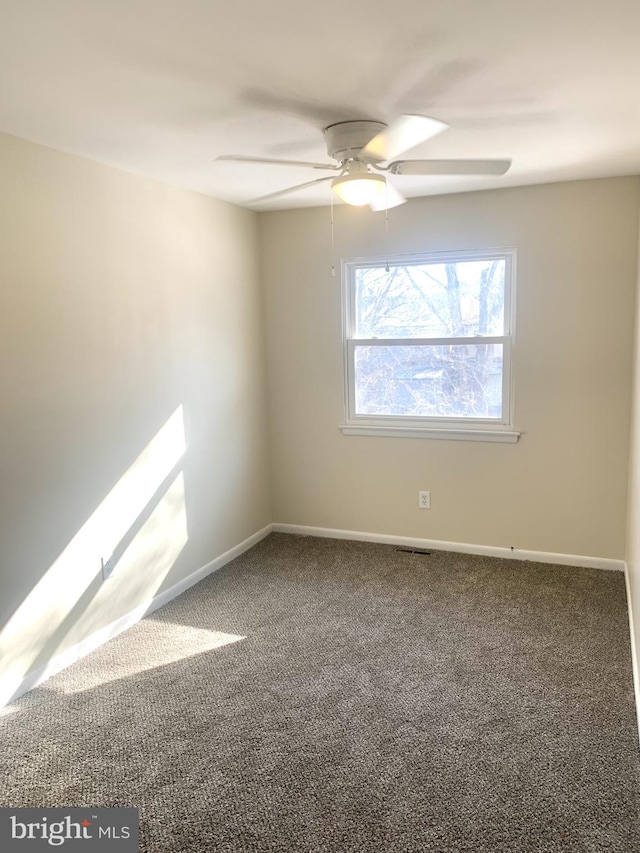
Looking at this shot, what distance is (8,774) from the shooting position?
211 centimetres

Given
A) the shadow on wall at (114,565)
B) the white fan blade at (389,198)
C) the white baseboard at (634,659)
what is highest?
the white fan blade at (389,198)

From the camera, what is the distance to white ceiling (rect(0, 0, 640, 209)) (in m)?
1.51

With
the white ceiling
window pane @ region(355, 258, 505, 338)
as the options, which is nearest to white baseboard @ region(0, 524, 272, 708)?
window pane @ region(355, 258, 505, 338)

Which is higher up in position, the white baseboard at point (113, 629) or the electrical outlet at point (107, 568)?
the electrical outlet at point (107, 568)

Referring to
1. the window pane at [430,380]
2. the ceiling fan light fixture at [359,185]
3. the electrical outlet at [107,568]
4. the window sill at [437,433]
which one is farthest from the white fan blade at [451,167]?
the electrical outlet at [107,568]

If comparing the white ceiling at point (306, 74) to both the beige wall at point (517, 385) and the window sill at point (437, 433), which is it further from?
the window sill at point (437, 433)

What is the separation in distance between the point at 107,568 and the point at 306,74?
2.34m

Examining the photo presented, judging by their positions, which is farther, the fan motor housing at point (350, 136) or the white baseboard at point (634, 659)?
the white baseboard at point (634, 659)

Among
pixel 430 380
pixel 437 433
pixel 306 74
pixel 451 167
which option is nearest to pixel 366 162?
pixel 451 167

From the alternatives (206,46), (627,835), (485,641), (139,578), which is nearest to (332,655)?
(485,641)

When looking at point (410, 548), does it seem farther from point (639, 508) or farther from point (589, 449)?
point (639, 508)

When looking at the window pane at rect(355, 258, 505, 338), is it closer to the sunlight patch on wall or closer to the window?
the window

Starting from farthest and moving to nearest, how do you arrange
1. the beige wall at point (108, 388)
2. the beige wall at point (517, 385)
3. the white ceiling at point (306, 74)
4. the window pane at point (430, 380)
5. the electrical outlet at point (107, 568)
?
1. the window pane at point (430, 380)
2. the beige wall at point (517, 385)
3. the electrical outlet at point (107, 568)
4. the beige wall at point (108, 388)
5. the white ceiling at point (306, 74)

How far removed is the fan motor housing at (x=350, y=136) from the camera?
2.26 metres
